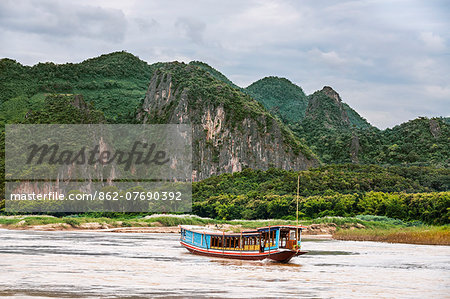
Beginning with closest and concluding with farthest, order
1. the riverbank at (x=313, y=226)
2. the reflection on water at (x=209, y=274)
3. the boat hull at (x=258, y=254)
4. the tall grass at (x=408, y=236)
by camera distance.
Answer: the reflection on water at (x=209, y=274), the boat hull at (x=258, y=254), the tall grass at (x=408, y=236), the riverbank at (x=313, y=226)

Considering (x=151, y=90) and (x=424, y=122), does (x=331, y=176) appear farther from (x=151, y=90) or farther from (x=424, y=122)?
(x=151, y=90)

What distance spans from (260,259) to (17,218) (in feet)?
203

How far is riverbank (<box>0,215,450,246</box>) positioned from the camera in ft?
192

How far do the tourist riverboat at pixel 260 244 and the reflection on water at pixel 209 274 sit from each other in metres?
0.73

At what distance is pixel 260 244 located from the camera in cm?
4069

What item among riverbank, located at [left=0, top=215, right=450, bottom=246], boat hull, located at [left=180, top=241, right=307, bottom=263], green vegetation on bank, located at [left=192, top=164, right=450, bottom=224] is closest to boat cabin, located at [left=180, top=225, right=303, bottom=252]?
boat hull, located at [left=180, top=241, right=307, bottom=263]

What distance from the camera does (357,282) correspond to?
31125 mm

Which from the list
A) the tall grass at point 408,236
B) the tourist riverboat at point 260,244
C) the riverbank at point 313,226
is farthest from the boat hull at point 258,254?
the tall grass at point 408,236

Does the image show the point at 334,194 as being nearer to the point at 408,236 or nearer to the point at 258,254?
the point at 408,236

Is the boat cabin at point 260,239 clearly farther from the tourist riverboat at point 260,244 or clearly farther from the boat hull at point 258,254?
the boat hull at point 258,254

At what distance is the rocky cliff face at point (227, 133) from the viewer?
168625 millimetres

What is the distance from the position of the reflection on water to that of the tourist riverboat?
732 mm

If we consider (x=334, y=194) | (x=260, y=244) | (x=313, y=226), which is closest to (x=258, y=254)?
(x=260, y=244)

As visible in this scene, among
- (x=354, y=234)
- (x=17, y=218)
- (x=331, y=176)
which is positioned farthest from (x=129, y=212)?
(x=354, y=234)
